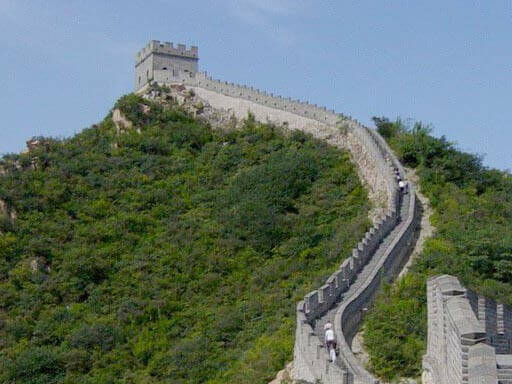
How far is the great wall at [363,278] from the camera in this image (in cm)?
1024

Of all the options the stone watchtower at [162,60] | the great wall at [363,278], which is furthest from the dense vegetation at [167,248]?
the stone watchtower at [162,60]

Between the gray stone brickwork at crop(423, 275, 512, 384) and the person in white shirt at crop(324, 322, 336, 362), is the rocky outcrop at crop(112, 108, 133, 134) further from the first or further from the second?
the gray stone brickwork at crop(423, 275, 512, 384)

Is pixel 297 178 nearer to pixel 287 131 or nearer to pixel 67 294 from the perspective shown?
pixel 287 131

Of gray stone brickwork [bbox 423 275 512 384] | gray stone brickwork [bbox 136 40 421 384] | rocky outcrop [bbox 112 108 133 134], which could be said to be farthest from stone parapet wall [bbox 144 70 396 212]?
gray stone brickwork [bbox 423 275 512 384]

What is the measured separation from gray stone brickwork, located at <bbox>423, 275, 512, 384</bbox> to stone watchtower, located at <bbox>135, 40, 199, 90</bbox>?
43870 mm

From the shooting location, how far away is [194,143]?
4672cm

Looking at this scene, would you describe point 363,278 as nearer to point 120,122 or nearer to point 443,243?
point 443,243

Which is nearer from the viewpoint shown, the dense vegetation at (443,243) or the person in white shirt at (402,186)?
the dense vegetation at (443,243)

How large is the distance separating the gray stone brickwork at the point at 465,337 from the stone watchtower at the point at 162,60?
144ft

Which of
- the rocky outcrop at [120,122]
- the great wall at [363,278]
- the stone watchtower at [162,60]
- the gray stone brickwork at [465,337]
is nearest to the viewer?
the gray stone brickwork at [465,337]

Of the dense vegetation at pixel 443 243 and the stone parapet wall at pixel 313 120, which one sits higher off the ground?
the stone parapet wall at pixel 313 120

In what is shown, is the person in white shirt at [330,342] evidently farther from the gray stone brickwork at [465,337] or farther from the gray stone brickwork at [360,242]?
the gray stone brickwork at [465,337]

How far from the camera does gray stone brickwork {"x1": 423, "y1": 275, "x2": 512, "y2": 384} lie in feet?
28.5

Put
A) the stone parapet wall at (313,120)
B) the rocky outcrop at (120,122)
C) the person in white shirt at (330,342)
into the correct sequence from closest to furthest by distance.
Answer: the person in white shirt at (330,342), the stone parapet wall at (313,120), the rocky outcrop at (120,122)
